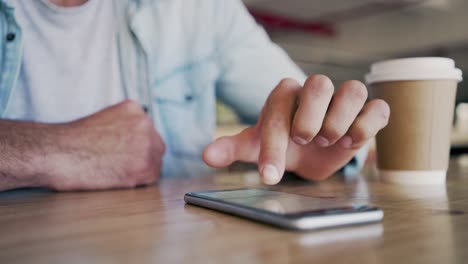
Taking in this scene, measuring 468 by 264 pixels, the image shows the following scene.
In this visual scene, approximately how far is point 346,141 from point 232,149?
156 millimetres

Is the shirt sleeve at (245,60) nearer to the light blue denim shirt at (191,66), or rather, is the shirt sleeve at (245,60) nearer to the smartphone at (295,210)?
the light blue denim shirt at (191,66)

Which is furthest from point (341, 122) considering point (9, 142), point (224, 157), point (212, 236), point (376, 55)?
point (376, 55)

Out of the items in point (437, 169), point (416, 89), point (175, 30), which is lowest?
point (437, 169)

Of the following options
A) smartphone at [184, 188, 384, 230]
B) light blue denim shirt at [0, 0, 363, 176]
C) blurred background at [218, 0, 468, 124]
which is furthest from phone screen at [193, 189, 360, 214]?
blurred background at [218, 0, 468, 124]

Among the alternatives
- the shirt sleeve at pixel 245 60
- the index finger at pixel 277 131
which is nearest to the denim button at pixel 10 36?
the shirt sleeve at pixel 245 60

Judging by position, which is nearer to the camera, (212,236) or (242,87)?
(212,236)

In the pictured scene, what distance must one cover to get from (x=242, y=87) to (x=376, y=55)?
18.7 feet

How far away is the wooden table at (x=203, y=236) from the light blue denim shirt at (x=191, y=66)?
24.1 inches

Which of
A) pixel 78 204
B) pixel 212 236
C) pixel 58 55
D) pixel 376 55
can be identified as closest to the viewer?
pixel 212 236

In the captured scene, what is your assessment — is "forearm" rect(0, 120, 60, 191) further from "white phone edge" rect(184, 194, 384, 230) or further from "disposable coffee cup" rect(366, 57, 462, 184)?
"disposable coffee cup" rect(366, 57, 462, 184)

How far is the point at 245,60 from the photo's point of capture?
122 cm

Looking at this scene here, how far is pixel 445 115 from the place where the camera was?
0.71 meters

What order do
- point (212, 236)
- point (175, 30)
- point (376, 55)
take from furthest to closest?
point (376, 55) < point (175, 30) < point (212, 236)

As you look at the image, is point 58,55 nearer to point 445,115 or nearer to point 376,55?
point 445,115
